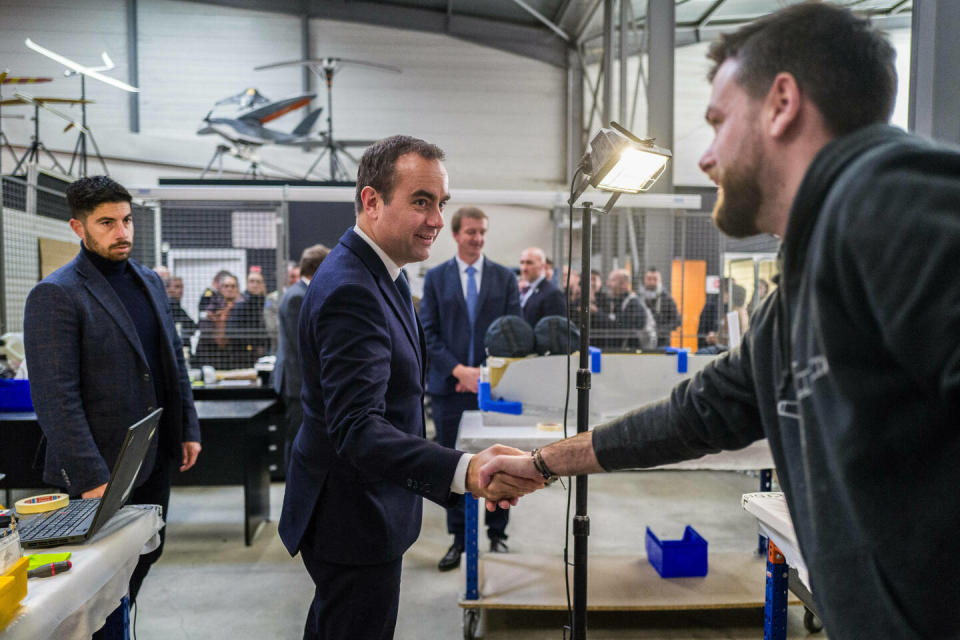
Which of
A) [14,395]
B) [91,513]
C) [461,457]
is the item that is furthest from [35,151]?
[461,457]

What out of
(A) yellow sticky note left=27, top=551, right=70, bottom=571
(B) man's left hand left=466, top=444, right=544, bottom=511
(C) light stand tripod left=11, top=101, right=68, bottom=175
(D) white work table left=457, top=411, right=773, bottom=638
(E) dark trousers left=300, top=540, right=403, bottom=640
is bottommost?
(D) white work table left=457, top=411, right=773, bottom=638

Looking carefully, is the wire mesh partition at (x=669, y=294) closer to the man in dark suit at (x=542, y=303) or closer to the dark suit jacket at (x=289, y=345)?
the man in dark suit at (x=542, y=303)

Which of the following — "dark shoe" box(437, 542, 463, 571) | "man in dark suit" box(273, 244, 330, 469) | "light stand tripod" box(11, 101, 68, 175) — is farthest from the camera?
"light stand tripod" box(11, 101, 68, 175)

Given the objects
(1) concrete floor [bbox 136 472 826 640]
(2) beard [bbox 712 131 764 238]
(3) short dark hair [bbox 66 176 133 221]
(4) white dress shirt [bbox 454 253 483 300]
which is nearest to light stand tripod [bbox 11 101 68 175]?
(1) concrete floor [bbox 136 472 826 640]

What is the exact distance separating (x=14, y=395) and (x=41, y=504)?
242 cm

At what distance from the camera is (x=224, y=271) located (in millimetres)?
4273

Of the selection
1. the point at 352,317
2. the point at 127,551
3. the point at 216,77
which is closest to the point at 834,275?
the point at 352,317

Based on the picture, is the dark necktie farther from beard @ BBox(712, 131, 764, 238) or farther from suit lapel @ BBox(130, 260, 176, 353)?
Result: suit lapel @ BBox(130, 260, 176, 353)

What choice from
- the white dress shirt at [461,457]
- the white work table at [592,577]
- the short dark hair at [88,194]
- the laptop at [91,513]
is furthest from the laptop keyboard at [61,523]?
the white work table at [592,577]

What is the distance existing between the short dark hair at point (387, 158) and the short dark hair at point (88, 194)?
3.57 feet

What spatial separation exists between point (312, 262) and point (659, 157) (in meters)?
2.59

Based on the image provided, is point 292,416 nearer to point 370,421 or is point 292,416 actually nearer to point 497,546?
point 497,546

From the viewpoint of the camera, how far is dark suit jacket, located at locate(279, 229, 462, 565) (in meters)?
1.22

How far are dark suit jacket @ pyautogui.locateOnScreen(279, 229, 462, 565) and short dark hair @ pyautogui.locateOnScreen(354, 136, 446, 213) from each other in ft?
0.43
